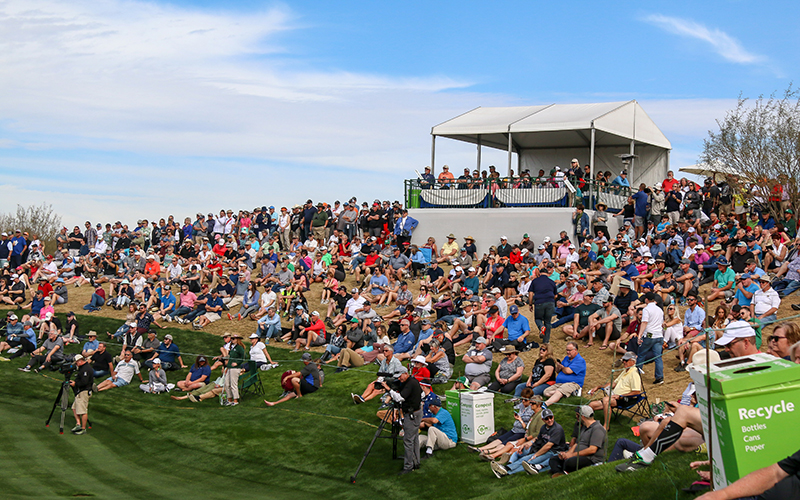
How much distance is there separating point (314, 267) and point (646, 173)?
43.3 ft

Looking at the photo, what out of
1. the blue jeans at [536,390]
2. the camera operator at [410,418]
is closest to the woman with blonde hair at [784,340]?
the camera operator at [410,418]

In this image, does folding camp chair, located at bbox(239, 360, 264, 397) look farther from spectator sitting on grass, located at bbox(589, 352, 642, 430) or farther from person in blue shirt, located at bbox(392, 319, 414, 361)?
spectator sitting on grass, located at bbox(589, 352, 642, 430)

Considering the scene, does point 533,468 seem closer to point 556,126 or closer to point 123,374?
point 123,374

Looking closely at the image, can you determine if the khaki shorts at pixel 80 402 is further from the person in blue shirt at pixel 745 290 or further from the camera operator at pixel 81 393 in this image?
the person in blue shirt at pixel 745 290

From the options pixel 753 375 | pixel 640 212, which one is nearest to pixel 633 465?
pixel 753 375

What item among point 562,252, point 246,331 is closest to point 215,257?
Result: point 246,331

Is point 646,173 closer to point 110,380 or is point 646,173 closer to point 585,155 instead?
point 585,155

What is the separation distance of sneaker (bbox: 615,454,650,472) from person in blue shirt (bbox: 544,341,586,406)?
4.31m

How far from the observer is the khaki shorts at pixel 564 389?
12.0m

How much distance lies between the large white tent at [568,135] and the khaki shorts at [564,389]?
14203 millimetres

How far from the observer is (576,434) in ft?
31.0

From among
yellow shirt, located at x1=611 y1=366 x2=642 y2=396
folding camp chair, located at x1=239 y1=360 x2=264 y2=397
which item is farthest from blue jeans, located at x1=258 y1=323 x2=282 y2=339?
yellow shirt, located at x1=611 y1=366 x2=642 y2=396

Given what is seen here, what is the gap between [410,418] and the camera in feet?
36.0

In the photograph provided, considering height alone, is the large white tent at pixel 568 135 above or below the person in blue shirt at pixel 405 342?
above
